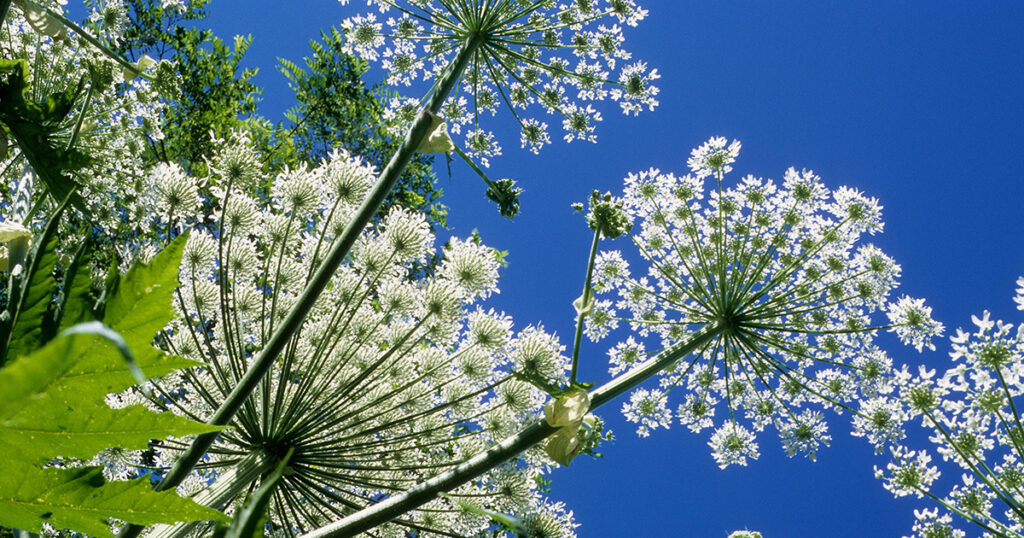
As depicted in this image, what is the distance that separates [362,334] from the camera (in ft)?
18.6

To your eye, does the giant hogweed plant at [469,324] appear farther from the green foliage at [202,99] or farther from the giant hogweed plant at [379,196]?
the green foliage at [202,99]

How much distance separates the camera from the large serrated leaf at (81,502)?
3.44 feet

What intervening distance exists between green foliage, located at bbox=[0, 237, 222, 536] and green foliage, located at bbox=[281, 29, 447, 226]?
38.8 ft

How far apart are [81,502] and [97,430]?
0.56 feet

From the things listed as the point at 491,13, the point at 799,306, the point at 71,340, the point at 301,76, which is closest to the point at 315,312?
the point at 491,13

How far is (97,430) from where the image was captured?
1.01 meters

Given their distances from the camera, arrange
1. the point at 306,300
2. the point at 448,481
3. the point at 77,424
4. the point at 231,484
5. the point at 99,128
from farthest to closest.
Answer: the point at 99,128
the point at 231,484
the point at 306,300
the point at 448,481
the point at 77,424

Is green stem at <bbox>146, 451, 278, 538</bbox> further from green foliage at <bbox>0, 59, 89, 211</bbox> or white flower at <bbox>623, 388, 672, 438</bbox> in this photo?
white flower at <bbox>623, 388, 672, 438</bbox>

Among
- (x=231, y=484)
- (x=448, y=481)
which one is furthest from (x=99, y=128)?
(x=448, y=481)

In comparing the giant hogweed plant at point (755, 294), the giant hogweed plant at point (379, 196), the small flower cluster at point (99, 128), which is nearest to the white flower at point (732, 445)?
the giant hogweed plant at point (755, 294)

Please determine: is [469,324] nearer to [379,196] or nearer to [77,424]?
[379,196]

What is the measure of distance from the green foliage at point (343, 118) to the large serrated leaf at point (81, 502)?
1181 centimetres

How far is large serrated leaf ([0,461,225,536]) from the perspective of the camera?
1.05m

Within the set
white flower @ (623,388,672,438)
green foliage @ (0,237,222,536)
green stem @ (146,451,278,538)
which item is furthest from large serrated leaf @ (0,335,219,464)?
white flower @ (623,388,672,438)
